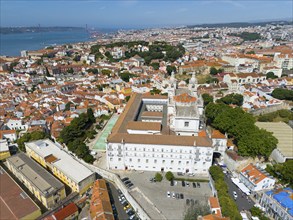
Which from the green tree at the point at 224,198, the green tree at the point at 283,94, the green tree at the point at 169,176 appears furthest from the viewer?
the green tree at the point at 283,94

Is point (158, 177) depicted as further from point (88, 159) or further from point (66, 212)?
point (66, 212)

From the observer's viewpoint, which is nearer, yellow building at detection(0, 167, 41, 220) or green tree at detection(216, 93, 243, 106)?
yellow building at detection(0, 167, 41, 220)

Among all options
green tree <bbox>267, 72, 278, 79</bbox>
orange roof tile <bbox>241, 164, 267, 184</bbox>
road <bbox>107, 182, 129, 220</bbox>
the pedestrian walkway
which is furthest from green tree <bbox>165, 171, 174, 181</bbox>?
green tree <bbox>267, 72, 278, 79</bbox>

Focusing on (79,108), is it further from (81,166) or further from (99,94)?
(81,166)

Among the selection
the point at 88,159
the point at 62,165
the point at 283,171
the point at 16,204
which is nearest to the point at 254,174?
the point at 283,171

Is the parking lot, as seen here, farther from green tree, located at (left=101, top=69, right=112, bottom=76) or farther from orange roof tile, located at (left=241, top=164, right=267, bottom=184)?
green tree, located at (left=101, top=69, right=112, bottom=76)

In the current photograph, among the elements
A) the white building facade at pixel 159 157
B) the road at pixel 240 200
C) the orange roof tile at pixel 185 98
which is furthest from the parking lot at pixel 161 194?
the orange roof tile at pixel 185 98

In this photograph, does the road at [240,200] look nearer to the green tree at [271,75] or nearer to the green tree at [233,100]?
the green tree at [233,100]
